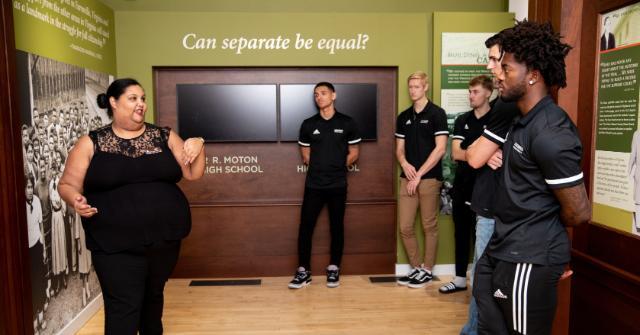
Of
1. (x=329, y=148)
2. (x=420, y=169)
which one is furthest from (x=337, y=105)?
(x=420, y=169)

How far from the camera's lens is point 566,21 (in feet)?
7.63

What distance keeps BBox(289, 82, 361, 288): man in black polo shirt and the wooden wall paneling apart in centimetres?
20

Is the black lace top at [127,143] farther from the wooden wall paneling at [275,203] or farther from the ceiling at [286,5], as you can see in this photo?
the ceiling at [286,5]

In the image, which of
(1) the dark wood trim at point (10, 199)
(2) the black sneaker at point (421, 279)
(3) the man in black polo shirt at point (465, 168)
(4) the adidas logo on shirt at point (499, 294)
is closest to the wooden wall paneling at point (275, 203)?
(2) the black sneaker at point (421, 279)

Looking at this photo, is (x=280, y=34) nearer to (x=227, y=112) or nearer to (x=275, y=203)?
(x=227, y=112)

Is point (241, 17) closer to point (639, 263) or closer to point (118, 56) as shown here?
point (118, 56)

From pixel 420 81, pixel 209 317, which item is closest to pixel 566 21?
pixel 420 81

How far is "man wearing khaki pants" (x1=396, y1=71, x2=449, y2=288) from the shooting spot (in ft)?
13.3

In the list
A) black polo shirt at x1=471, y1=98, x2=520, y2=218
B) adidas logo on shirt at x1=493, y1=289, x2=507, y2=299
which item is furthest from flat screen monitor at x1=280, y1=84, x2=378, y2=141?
adidas logo on shirt at x1=493, y1=289, x2=507, y2=299

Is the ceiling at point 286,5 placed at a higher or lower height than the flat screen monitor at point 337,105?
higher

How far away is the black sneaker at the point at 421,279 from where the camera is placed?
13.5ft

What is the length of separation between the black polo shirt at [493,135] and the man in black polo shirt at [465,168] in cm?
69

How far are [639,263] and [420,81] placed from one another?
234 cm

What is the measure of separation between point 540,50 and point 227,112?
3187mm
